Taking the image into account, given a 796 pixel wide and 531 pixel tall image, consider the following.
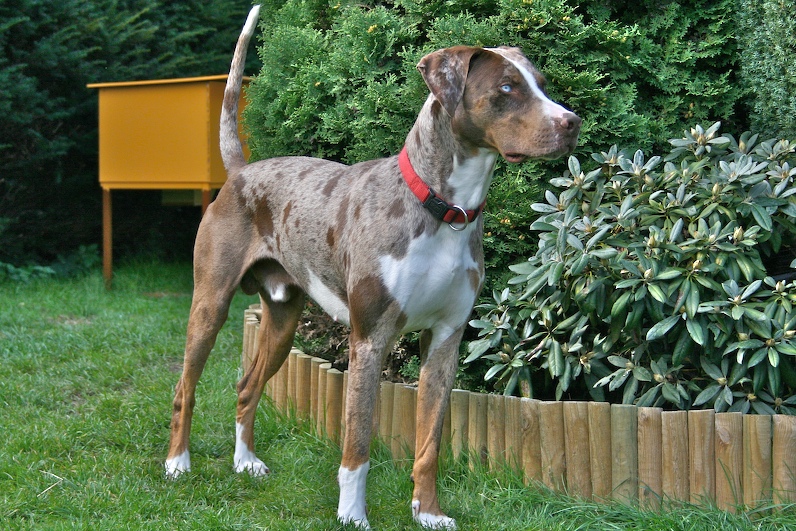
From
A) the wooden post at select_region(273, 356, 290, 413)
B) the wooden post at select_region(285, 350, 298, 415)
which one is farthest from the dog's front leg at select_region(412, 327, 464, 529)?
the wooden post at select_region(273, 356, 290, 413)

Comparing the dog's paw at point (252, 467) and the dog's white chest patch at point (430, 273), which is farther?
the dog's paw at point (252, 467)

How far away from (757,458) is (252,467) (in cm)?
213

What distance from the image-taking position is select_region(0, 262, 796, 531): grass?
339cm

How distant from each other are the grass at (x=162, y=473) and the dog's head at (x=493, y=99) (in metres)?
1.40

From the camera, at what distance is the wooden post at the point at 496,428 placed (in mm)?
3729

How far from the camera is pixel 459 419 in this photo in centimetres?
389

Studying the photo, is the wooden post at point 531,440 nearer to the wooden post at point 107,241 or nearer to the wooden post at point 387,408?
the wooden post at point 387,408

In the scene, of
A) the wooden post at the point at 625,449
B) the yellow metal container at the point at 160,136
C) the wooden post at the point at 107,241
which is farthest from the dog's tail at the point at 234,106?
the wooden post at the point at 107,241

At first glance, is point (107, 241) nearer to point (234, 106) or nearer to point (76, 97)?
point (76, 97)

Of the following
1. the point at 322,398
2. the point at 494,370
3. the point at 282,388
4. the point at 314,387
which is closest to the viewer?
the point at 494,370

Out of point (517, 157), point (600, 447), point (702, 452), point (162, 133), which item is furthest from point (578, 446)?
point (162, 133)

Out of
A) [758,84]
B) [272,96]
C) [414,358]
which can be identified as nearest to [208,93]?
[272,96]

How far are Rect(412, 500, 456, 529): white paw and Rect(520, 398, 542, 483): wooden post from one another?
1.39 feet

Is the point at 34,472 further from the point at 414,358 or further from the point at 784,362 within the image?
the point at 784,362
